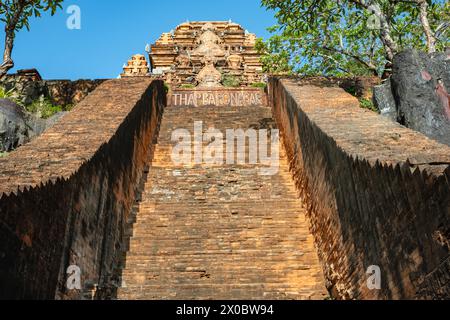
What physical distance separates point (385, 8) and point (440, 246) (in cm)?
1001

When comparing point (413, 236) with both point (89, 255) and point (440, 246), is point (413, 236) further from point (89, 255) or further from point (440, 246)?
point (89, 255)

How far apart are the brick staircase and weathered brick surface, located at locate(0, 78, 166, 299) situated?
1.37 feet

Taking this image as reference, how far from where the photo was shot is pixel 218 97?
1641 cm

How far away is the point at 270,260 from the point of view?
7.37m

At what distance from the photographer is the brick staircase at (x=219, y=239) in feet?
22.3

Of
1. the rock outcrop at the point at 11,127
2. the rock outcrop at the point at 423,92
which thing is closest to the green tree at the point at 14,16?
the rock outcrop at the point at 11,127

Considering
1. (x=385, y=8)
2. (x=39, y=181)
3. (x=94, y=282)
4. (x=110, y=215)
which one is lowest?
(x=94, y=282)

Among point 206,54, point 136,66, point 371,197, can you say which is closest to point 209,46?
point 206,54

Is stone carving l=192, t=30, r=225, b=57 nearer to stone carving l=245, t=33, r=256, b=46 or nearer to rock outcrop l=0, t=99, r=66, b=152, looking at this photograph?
stone carving l=245, t=33, r=256, b=46

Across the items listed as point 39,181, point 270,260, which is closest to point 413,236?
point 270,260

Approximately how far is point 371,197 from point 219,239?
3171 millimetres

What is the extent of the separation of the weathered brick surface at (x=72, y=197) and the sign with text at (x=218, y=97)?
16.9 feet

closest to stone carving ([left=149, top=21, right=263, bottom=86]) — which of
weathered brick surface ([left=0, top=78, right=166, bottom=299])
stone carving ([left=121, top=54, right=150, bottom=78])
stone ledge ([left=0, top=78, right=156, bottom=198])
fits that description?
stone carving ([left=121, top=54, right=150, bottom=78])

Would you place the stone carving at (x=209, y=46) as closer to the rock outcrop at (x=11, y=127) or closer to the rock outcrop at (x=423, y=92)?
the rock outcrop at (x=11, y=127)
